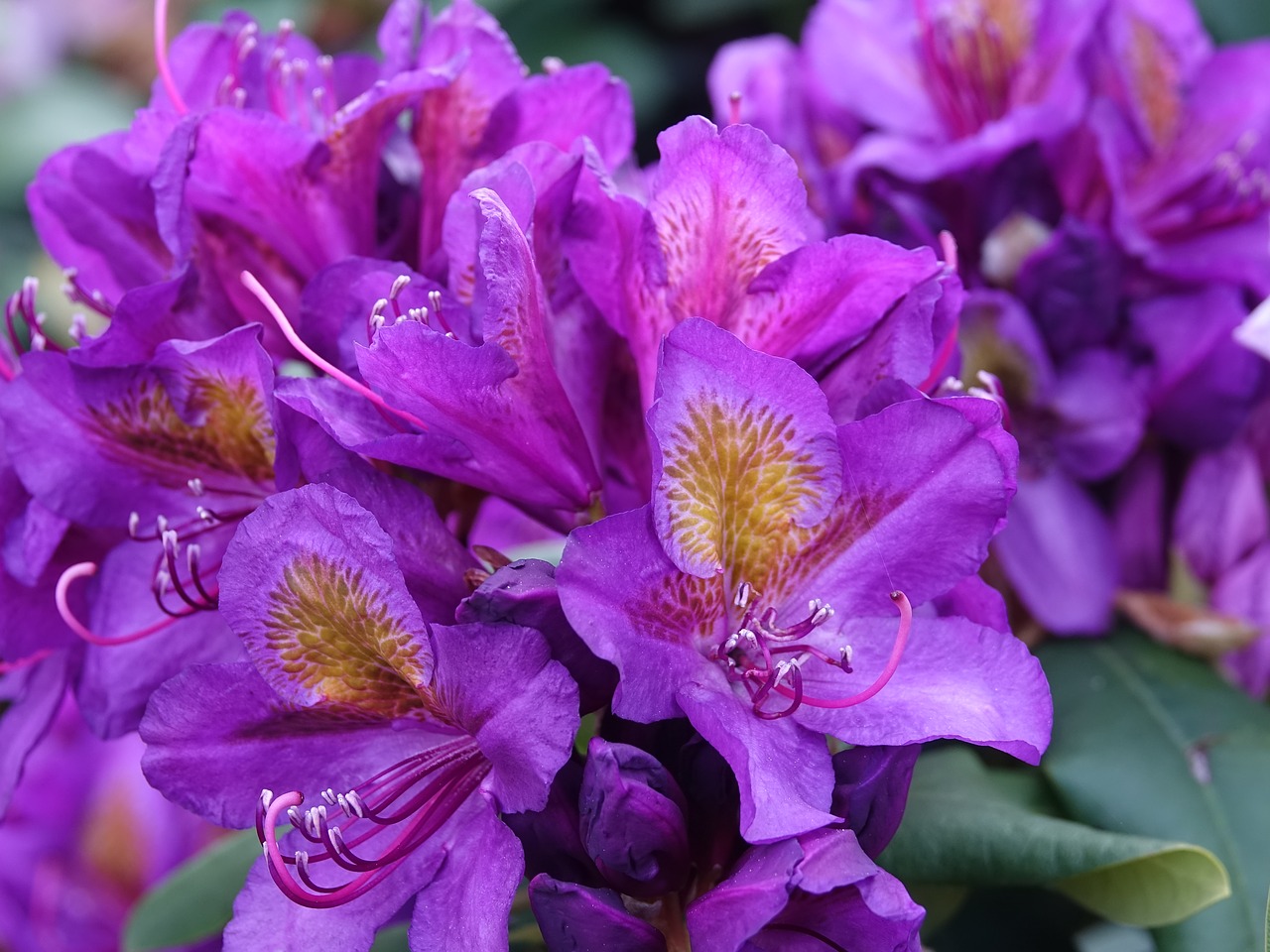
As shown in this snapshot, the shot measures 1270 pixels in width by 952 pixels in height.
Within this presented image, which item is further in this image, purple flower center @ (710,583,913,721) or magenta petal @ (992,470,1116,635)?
magenta petal @ (992,470,1116,635)

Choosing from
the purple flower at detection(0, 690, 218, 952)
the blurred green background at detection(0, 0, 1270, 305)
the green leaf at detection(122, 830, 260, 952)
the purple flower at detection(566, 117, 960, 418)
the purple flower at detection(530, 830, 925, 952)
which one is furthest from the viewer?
the blurred green background at detection(0, 0, 1270, 305)

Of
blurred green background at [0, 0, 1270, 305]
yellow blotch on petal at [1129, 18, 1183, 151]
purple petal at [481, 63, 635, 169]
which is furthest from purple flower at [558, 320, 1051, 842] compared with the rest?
blurred green background at [0, 0, 1270, 305]

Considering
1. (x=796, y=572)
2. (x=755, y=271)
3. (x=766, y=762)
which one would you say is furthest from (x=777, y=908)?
(x=755, y=271)

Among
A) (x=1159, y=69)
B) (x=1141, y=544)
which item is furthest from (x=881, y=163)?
(x=1141, y=544)

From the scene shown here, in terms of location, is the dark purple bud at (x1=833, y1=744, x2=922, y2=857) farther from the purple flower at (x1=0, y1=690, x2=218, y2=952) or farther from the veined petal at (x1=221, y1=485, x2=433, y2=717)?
the purple flower at (x1=0, y1=690, x2=218, y2=952)

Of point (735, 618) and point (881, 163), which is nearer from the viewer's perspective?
point (735, 618)

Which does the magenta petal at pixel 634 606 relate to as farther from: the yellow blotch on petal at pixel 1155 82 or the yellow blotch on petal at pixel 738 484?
the yellow blotch on petal at pixel 1155 82

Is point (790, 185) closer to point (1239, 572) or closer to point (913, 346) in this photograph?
point (913, 346)

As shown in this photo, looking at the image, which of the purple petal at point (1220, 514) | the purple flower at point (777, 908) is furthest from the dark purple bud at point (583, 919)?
the purple petal at point (1220, 514)
